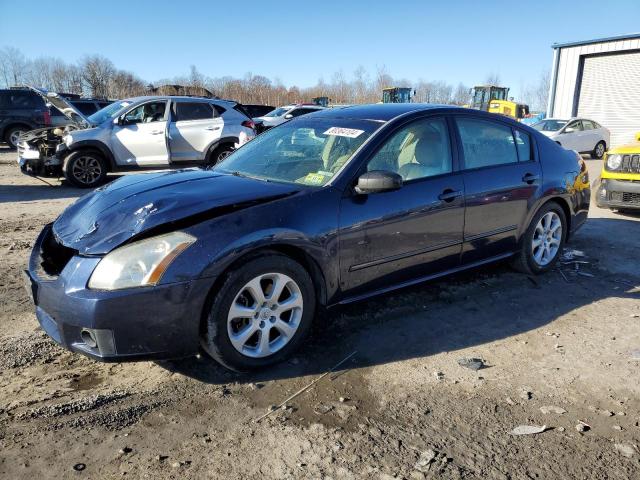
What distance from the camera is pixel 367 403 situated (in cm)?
281

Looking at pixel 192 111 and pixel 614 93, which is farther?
pixel 614 93

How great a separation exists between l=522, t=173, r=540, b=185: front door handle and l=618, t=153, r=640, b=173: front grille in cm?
382

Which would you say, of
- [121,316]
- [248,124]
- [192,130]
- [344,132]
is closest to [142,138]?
[192,130]

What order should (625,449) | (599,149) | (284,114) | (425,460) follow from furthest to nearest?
(284,114) < (599,149) < (625,449) < (425,460)

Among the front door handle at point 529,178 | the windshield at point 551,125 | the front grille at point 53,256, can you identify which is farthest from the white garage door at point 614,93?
the front grille at point 53,256

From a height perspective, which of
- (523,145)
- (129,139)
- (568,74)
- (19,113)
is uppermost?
(568,74)

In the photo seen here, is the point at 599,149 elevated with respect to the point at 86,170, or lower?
elevated

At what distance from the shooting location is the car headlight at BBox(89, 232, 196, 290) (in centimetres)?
266

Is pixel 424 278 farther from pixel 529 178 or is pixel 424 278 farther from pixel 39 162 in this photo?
pixel 39 162

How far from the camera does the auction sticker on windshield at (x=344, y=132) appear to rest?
374 centimetres

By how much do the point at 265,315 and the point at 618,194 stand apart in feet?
22.3

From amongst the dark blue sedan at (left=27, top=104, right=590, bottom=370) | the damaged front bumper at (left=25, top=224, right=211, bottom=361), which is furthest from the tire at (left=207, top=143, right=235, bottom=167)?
the damaged front bumper at (left=25, top=224, right=211, bottom=361)

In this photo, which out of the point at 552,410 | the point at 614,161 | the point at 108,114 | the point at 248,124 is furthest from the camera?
the point at 248,124

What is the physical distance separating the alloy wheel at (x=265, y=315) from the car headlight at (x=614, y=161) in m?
6.63
